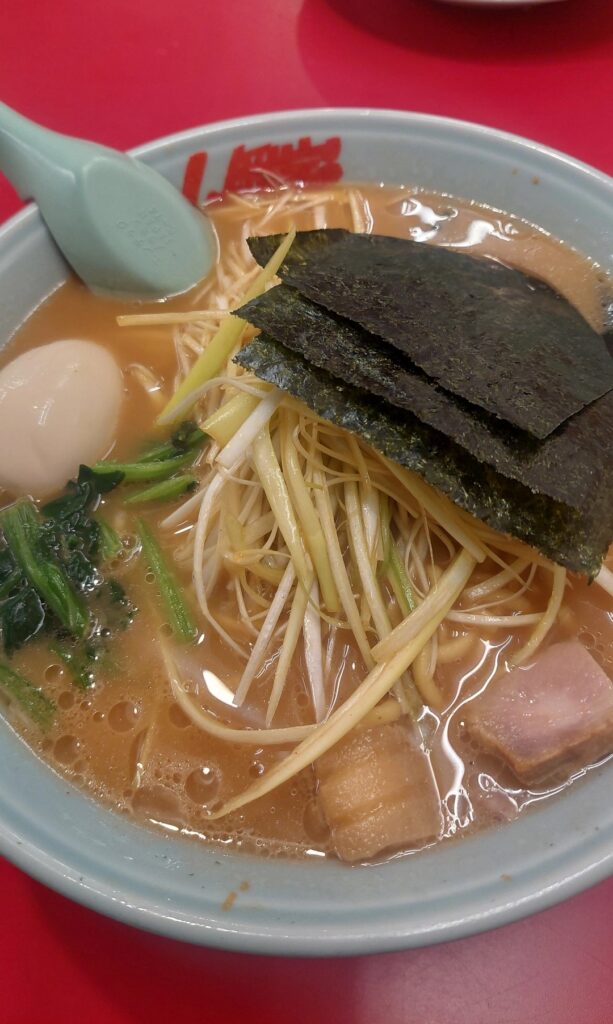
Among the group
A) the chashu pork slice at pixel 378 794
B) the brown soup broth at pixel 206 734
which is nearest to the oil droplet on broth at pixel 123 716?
the brown soup broth at pixel 206 734

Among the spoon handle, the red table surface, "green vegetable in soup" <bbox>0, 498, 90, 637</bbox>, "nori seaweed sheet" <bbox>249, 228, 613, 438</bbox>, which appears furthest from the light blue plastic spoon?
"green vegetable in soup" <bbox>0, 498, 90, 637</bbox>

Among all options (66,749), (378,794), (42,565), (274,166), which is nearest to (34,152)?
(274,166)

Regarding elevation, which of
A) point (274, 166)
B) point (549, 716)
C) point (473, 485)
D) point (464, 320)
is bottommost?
point (549, 716)

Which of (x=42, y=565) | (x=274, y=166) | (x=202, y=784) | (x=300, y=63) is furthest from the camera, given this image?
(x=300, y=63)

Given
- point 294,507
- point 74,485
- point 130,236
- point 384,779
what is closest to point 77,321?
point 130,236

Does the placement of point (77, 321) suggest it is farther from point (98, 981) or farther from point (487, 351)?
point (98, 981)

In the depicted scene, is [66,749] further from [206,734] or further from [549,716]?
[549,716]
